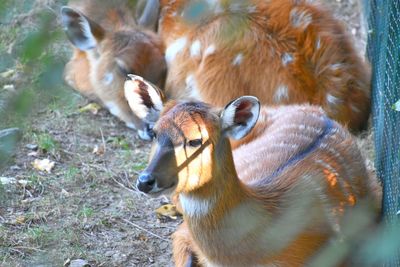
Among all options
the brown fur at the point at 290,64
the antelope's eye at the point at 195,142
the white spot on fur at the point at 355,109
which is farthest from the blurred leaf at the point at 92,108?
the antelope's eye at the point at 195,142

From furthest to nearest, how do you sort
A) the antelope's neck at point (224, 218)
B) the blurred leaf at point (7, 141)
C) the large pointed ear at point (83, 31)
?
the large pointed ear at point (83, 31) → the antelope's neck at point (224, 218) → the blurred leaf at point (7, 141)

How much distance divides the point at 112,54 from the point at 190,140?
10.8ft

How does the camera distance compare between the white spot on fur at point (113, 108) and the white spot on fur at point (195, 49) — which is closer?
the white spot on fur at point (195, 49)

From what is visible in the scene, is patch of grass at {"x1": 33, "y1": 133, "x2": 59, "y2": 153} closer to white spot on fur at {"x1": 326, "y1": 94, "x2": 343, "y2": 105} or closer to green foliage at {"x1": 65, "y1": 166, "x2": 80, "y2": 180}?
green foliage at {"x1": 65, "y1": 166, "x2": 80, "y2": 180}

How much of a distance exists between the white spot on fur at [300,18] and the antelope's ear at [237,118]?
7.43 feet

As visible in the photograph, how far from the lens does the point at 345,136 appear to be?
15.6 feet

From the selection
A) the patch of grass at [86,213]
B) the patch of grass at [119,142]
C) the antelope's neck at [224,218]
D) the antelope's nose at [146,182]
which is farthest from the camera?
the patch of grass at [119,142]

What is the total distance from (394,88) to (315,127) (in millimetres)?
552

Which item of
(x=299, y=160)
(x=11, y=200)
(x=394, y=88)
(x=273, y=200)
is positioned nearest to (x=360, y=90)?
(x=394, y=88)

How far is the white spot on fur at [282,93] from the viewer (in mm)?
5754

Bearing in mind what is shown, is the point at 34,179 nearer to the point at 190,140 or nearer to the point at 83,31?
the point at 83,31

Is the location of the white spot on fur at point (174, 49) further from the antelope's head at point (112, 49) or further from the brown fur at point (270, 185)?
the brown fur at point (270, 185)

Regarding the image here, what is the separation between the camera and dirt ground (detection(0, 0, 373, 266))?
486cm

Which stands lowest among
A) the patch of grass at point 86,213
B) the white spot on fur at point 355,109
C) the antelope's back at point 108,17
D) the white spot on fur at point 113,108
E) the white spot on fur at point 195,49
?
the white spot on fur at point 113,108
